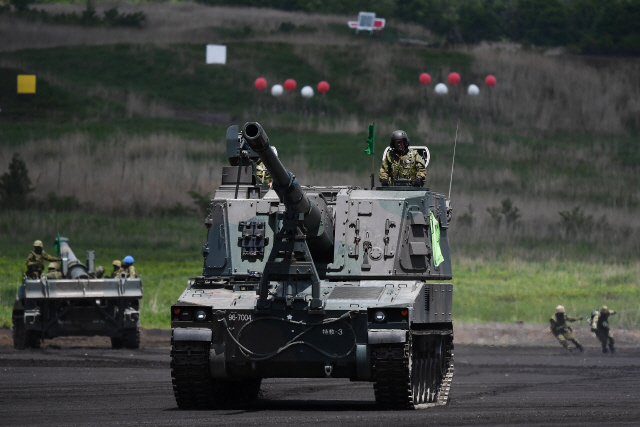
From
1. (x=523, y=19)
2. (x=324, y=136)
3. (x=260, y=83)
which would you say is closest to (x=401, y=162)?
(x=324, y=136)

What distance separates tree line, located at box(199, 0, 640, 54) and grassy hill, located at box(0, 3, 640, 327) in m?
2.52

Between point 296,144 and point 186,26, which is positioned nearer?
point 296,144

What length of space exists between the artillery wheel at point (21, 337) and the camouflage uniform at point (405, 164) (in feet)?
42.3

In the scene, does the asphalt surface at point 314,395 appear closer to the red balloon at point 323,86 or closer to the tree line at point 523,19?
the red balloon at point 323,86

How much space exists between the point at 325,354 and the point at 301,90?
63.3 meters

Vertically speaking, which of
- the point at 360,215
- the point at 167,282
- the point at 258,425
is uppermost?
the point at 360,215

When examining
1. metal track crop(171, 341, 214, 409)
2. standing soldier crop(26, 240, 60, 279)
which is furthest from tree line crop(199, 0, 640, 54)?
metal track crop(171, 341, 214, 409)

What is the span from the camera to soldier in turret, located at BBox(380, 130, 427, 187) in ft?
62.7

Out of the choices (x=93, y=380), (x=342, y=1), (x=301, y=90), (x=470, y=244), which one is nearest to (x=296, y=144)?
(x=301, y=90)

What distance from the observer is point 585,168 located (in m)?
64.7

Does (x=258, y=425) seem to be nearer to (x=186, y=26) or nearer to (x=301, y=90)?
(x=301, y=90)

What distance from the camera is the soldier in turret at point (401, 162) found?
62.7 ft

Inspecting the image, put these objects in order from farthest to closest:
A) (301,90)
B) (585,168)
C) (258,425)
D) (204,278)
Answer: (301,90), (585,168), (204,278), (258,425)

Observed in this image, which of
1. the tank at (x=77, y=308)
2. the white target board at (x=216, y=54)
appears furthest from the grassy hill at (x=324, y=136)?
the tank at (x=77, y=308)
